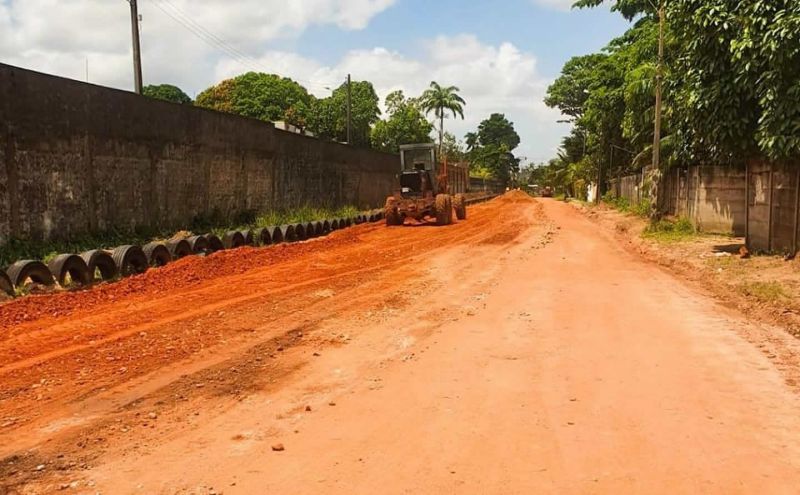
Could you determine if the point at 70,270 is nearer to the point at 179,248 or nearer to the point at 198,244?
the point at 179,248

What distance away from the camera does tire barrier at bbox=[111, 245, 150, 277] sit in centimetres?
1045

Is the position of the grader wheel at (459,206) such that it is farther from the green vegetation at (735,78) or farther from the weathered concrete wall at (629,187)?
the green vegetation at (735,78)

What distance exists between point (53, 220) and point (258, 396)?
9069 millimetres

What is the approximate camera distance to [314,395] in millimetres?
5027

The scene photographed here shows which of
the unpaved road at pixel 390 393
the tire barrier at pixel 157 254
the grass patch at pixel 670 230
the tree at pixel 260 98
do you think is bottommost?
the unpaved road at pixel 390 393

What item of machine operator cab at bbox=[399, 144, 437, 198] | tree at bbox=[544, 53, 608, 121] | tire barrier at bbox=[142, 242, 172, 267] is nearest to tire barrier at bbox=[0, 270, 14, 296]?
tire barrier at bbox=[142, 242, 172, 267]

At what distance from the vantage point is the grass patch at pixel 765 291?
903 cm

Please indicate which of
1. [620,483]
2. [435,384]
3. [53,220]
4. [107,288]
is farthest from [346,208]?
[620,483]

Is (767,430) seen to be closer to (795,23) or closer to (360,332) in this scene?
(360,332)

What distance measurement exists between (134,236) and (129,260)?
3.57 m

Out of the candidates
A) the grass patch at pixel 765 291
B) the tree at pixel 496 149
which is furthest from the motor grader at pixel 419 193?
the tree at pixel 496 149

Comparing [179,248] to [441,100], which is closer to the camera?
[179,248]

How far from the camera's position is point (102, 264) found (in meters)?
10.2

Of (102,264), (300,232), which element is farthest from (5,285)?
(300,232)
